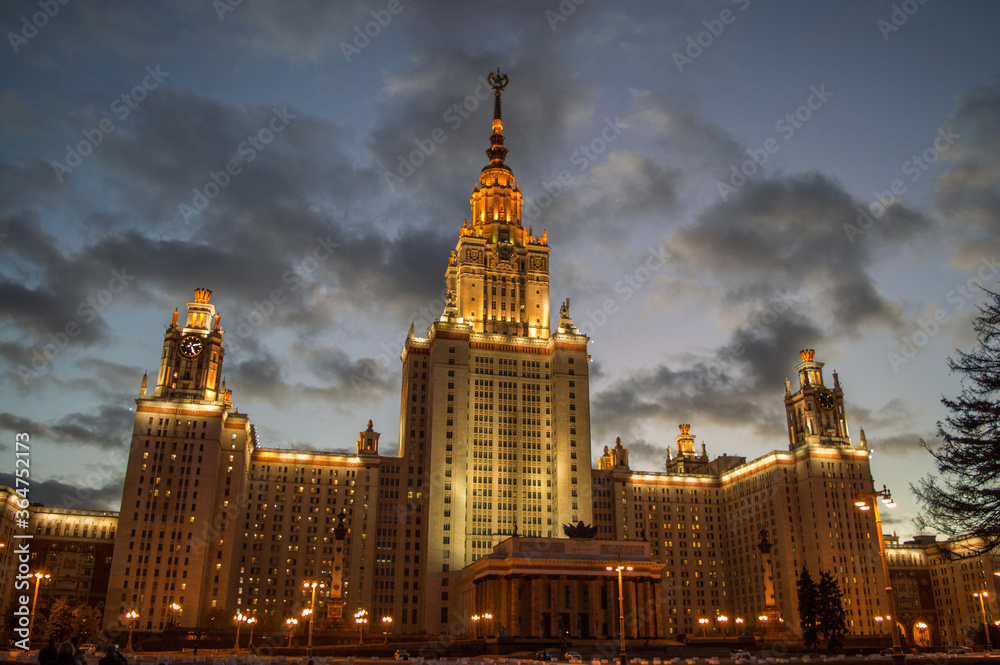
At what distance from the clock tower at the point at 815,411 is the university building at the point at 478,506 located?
430 mm

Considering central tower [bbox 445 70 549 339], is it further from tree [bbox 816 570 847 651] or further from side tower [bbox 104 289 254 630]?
tree [bbox 816 570 847 651]

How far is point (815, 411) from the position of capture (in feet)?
560

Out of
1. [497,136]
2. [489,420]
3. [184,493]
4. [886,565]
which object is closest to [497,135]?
[497,136]

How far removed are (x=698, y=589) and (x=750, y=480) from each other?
27046mm

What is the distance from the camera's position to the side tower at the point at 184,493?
13438 cm

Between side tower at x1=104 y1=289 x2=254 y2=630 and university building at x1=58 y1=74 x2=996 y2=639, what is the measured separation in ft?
1.08

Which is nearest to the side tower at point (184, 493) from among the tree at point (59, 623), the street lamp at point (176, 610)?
the street lamp at point (176, 610)

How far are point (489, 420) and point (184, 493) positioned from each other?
59.0 meters

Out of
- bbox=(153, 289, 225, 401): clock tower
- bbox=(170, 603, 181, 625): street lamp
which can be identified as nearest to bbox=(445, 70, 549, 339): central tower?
bbox=(153, 289, 225, 401): clock tower

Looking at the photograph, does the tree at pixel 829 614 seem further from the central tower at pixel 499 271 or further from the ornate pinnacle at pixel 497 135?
the ornate pinnacle at pixel 497 135

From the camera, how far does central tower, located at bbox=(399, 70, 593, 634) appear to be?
153250 millimetres

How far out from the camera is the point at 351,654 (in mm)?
89438

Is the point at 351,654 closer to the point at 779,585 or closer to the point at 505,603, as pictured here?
the point at 505,603

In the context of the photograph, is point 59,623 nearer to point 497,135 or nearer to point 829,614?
point 829,614
